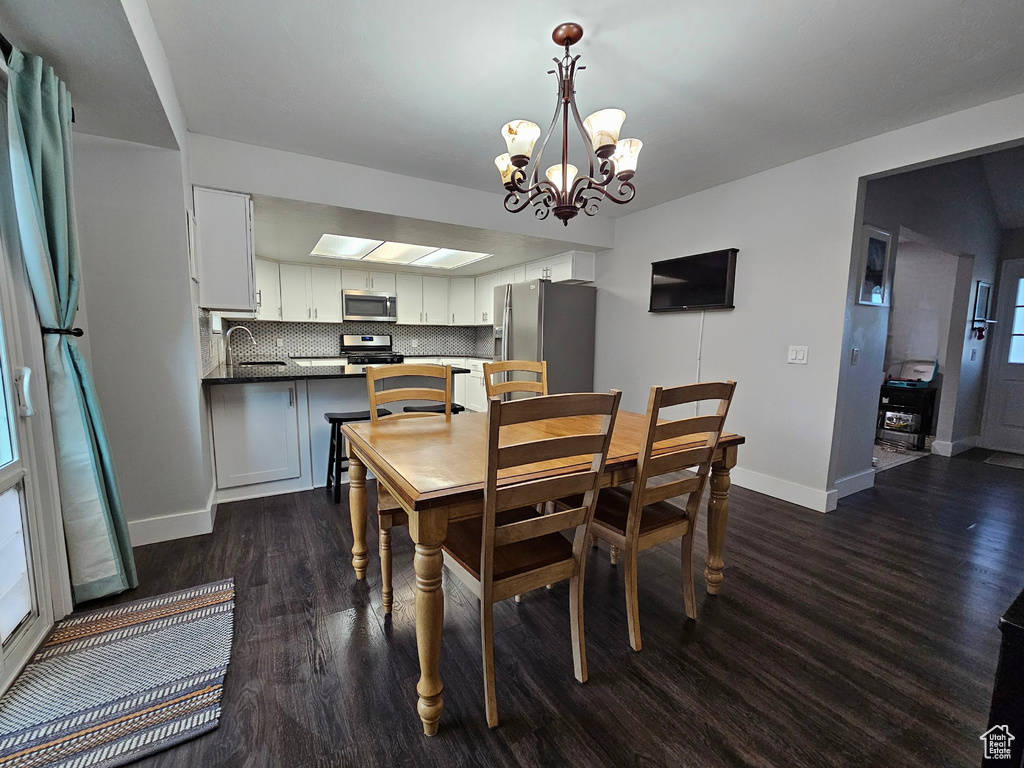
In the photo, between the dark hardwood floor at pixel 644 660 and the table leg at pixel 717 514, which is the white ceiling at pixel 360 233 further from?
the table leg at pixel 717 514

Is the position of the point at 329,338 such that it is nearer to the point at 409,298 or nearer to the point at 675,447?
the point at 409,298

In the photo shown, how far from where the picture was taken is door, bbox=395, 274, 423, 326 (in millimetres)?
5824

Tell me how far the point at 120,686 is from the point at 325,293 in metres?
4.58

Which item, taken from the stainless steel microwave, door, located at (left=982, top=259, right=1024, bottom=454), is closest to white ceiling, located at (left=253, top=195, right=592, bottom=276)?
the stainless steel microwave

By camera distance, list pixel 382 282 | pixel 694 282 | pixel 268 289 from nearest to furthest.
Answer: pixel 694 282
pixel 268 289
pixel 382 282

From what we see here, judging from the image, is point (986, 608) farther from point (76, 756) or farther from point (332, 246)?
point (332, 246)

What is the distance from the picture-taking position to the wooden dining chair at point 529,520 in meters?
1.17

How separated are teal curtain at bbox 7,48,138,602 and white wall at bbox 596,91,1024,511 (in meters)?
3.30

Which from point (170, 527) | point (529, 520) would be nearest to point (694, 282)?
point (529, 520)

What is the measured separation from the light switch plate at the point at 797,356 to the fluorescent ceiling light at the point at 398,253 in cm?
327

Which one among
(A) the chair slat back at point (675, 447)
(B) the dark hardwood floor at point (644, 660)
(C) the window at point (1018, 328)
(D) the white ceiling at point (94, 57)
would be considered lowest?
(B) the dark hardwood floor at point (644, 660)

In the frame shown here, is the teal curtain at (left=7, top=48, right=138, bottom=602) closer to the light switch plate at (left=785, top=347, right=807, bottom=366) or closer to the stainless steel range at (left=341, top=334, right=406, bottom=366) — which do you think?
the stainless steel range at (left=341, top=334, right=406, bottom=366)

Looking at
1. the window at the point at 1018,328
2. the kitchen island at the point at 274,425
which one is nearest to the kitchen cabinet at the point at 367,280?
the kitchen island at the point at 274,425

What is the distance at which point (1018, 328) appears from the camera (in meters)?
4.52
